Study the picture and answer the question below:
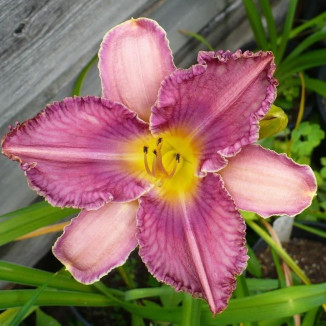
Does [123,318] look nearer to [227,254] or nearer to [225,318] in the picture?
[225,318]

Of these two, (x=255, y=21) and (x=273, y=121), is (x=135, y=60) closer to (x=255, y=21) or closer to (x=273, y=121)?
(x=273, y=121)

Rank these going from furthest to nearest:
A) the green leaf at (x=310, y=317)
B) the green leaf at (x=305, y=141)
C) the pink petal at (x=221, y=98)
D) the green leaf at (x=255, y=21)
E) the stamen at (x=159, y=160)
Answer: the green leaf at (x=305, y=141)
the green leaf at (x=255, y=21)
the green leaf at (x=310, y=317)
the stamen at (x=159, y=160)
the pink petal at (x=221, y=98)

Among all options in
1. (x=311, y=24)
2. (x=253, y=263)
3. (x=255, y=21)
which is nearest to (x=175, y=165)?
(x=253, y=263)

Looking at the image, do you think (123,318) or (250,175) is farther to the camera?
(123,318)

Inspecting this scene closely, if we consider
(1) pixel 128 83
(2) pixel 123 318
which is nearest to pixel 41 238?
(2) pixel 123 318

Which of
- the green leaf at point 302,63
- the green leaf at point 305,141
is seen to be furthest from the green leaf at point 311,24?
the green leaf at point 305,141

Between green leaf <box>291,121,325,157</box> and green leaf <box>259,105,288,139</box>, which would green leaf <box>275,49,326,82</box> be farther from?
green leaf <box>259,105,288,139</box>

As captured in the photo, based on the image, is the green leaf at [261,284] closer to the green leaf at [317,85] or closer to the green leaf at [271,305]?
the green leaf at [271,305]

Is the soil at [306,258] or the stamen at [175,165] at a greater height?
the stamen at [175,165]
